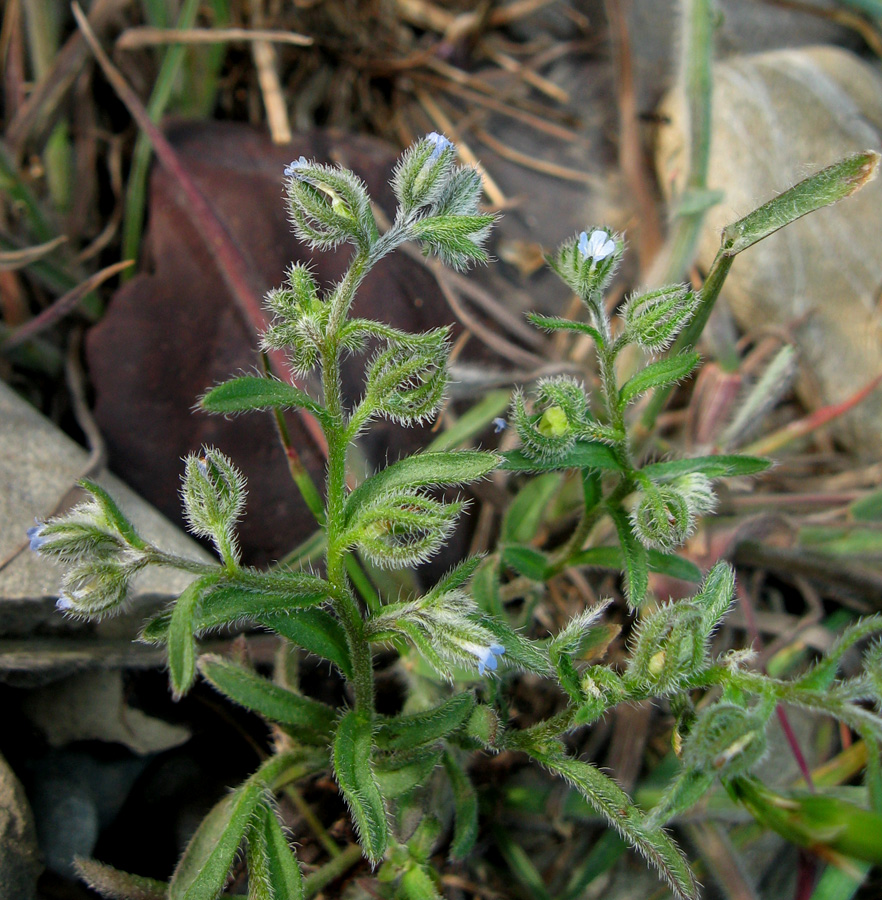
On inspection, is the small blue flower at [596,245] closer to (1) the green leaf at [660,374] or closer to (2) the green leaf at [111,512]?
(1) the green leaf at [660,374]

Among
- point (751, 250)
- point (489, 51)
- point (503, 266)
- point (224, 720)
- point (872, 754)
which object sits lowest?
point (224, 720)

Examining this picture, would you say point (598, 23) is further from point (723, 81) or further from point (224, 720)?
point (224, 720)

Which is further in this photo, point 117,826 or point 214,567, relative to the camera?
point 117,826

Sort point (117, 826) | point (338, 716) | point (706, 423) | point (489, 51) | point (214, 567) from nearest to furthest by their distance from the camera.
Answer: point (214, 567)
point (338, 716)
point (117, 826)
point (706, 423)
point (489, 51)

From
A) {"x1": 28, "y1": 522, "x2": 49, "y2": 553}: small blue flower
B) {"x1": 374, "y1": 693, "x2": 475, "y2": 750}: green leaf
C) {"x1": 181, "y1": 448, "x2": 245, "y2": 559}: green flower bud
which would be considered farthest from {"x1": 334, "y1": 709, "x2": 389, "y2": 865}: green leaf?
{"x1": 28, "y1": 522, "x2": 49, "y2": 553}: small blue flower

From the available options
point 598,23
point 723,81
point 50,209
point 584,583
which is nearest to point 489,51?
point 598,23

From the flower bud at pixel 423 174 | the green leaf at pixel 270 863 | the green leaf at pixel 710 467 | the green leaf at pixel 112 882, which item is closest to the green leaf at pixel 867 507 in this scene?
the green leaf at pixel 710 467

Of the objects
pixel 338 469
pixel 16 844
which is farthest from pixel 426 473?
pixel 16 844
